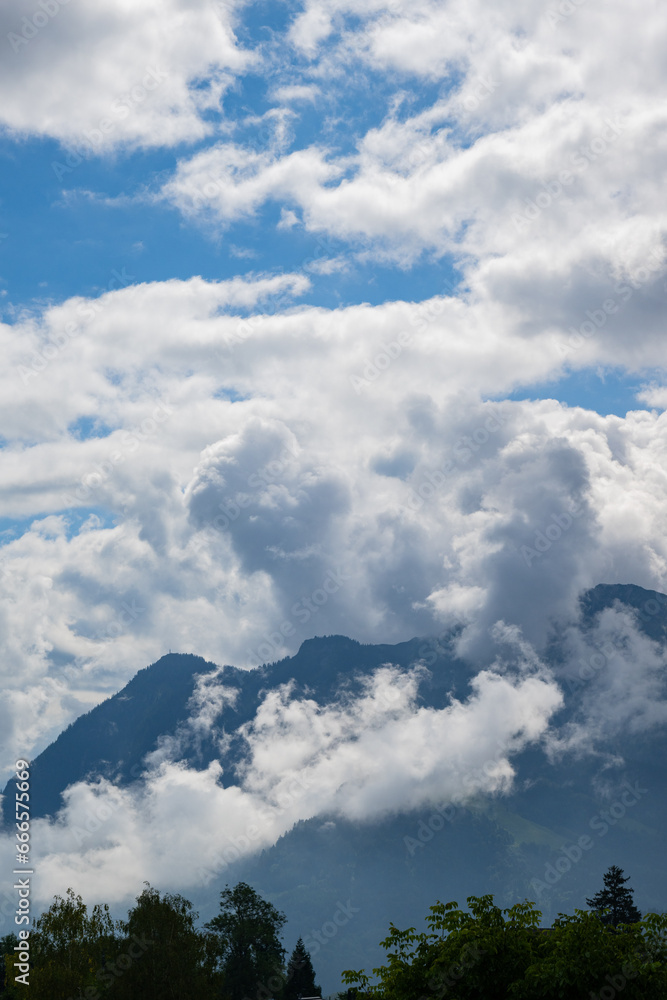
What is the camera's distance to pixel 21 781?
153ft

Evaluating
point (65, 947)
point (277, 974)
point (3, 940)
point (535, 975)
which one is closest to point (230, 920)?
point (277, 974)

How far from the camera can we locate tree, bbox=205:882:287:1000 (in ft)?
311

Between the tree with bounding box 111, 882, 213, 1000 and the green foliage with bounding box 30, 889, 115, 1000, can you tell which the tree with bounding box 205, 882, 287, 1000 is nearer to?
the tree with bounding box 111, 882, 213, 1000

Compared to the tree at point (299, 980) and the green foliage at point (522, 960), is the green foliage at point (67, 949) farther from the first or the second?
the tree at point (299, 980)

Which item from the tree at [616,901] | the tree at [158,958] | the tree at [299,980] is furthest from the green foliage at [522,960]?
the tree at [616,901]

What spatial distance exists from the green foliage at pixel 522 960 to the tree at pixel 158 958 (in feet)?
89.4

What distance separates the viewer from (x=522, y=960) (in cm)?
2619

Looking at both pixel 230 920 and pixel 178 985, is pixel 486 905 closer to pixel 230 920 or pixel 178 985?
pixel 178 985

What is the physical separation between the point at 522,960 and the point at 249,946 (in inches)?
3385

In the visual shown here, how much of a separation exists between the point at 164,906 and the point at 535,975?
4023cm

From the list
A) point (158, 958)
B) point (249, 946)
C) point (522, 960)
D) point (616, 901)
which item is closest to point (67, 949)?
point (158, 958)

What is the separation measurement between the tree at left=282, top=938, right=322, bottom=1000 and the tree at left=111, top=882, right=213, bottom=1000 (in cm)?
5015

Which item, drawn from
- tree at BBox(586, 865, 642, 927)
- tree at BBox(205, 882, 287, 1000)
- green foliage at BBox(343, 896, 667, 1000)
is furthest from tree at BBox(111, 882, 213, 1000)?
tree at BBox(586, 865, 642, 927)

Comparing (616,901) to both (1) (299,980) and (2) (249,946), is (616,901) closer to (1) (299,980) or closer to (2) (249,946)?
(1) (299,980)
